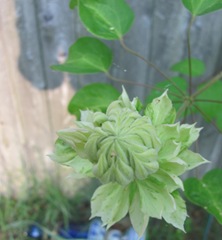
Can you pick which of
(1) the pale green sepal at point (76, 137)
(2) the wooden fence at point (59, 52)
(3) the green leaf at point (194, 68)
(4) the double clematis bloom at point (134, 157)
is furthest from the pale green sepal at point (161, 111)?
(2) the wooden fence at point (59, 52)

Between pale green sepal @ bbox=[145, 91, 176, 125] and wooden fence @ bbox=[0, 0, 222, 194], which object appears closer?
pale green sepal @ bbox=[145, 91, 176, 125]

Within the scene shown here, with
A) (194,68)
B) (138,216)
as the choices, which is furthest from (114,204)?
(194,68)

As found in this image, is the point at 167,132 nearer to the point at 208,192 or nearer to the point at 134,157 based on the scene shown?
the point at 134,157

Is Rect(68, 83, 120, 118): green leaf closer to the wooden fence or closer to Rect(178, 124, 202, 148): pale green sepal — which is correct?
Rect(178, 124, 202, 148): pale green sepal

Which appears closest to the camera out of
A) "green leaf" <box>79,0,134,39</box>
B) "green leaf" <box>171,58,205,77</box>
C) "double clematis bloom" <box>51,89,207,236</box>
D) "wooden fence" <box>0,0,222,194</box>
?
"double clematis bloom" <box>51,89,207,236</box>

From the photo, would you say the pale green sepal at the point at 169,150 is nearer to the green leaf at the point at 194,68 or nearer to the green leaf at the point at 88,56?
the green leaf at the point at 88,56

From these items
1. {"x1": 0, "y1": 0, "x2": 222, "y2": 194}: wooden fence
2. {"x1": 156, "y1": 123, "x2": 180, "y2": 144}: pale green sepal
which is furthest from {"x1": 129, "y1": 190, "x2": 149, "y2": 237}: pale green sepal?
{"x1": 0, "y1": 0, "x2": 222, "y2": 194}: wooden fence

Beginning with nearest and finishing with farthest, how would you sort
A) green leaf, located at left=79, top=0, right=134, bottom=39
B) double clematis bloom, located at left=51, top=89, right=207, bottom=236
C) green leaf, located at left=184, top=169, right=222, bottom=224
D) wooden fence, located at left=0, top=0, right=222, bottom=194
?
double clematis bloom, located at left=51, top=89, right=207, bottom=236 → green leaf, located at left=184, top=169, right=222, bottom=224 → green leaf, located at left=79, top=0, right=134, bottom=39 → wooden fence, located at left=0, top=0, right=222, bottom=194

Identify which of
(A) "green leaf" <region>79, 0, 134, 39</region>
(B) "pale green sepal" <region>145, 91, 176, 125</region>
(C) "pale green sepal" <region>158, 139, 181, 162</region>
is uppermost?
(A) "green leaf" <region>79, 0, 134, 39</region>
